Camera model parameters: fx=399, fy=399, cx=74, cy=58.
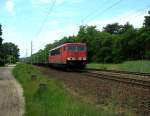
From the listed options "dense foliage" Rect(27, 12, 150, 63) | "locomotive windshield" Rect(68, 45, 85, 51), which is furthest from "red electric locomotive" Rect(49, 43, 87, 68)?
"dense foliage" Rect(27, 12, 150, 63)

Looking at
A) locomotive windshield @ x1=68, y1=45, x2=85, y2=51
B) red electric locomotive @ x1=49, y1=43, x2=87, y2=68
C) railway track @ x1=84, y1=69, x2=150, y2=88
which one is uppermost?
locomotive windshield @ x1=68, y1=45, x2=85, y2=51

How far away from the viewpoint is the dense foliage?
7744 cm

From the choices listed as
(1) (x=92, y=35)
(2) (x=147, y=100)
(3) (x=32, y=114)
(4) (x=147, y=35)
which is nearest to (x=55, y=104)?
(3) (x=32, y=114)

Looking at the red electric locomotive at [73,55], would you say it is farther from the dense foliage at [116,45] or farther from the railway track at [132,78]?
the dense foliage at [116,45]

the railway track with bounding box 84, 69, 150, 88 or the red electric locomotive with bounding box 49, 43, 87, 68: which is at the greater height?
the red electric locomotive with bounding box 49, 43, 87, 68

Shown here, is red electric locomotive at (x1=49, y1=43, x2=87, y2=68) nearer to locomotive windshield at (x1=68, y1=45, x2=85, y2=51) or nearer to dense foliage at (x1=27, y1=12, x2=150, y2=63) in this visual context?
locomotive windshield at (x1=68, y1=45, x2=85, y2=51)

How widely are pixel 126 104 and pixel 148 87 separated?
560 cm

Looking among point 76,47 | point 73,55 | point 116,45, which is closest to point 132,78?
point 73,55

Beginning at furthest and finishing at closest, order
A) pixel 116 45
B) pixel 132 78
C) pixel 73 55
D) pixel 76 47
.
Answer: pixel 116 45, pixel 76 47, pixel 73 55, pixel 132 78

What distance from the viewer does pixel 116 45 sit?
88625 millimetres

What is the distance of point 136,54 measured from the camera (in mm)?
80688

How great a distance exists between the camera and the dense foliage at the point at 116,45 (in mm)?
77438

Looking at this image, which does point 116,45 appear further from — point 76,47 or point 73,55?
point 73,55

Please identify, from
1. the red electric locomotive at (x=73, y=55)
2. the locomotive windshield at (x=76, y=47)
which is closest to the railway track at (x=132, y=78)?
the red electric locomotive at (x=73, y=55)
